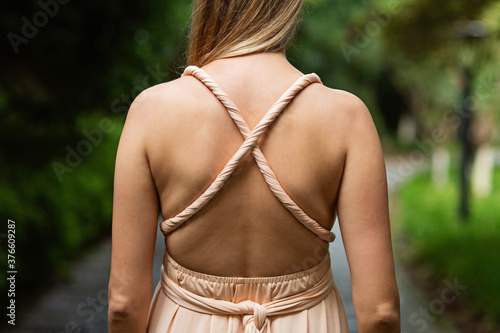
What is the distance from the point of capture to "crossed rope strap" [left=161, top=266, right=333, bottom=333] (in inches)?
64.9

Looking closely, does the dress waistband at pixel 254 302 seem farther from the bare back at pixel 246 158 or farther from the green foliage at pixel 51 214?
the green foliage at pixel 51 214

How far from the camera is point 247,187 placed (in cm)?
158

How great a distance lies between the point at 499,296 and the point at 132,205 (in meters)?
4.42

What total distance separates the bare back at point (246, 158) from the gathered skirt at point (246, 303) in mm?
91

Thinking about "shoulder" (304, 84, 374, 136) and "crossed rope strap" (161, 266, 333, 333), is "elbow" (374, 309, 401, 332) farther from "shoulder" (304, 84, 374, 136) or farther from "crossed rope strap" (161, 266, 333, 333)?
"shoulder" (304, 84, 374, 136)

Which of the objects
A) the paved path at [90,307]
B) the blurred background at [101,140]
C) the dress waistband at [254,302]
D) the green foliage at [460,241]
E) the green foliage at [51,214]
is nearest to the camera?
the dress waistband at [254,302]

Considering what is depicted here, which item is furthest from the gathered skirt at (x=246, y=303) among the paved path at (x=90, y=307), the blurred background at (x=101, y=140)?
the paved path at (x=90, y=307)

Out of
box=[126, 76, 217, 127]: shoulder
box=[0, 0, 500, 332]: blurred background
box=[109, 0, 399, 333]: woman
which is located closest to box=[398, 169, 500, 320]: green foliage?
box=[0, 0, 500, 332]: blurred background

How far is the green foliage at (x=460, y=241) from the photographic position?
5535mm

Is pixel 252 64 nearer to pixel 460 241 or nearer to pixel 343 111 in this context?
pixel 343 111

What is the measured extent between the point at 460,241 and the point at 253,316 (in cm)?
616

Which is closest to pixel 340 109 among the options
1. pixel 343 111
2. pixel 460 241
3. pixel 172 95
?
pixel 343 111

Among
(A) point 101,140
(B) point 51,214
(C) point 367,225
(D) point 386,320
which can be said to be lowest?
(A) point 101,140

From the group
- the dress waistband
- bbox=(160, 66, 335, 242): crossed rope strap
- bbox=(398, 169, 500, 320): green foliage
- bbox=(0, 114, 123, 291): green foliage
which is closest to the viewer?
bbox=(160, 66, 335, 242): crossed rope strap
